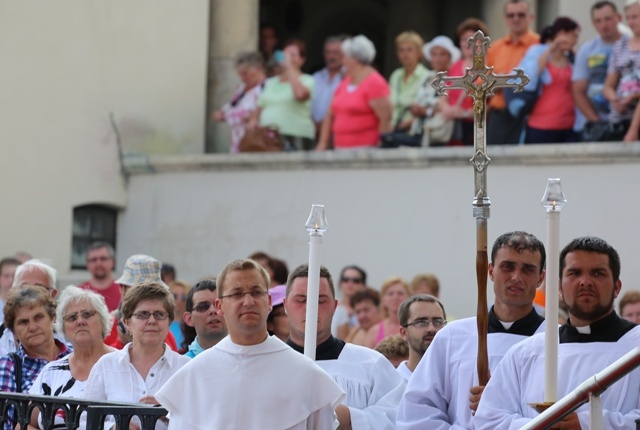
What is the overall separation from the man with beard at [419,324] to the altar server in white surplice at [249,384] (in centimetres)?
210

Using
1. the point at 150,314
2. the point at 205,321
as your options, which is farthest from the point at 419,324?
the point at 150,314

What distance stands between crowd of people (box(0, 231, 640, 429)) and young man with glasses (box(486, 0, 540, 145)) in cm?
539

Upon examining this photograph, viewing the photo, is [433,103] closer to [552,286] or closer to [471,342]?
[471,342]

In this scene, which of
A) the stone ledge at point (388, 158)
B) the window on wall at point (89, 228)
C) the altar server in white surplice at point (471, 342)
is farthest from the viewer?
the window on wall at point (89, 228)

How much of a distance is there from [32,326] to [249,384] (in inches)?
113

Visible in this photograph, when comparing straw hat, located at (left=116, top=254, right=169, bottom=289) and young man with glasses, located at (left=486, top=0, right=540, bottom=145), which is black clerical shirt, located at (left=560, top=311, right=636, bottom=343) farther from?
young man with glasses, located at (left=486, top=0, right=540, bottom=145)

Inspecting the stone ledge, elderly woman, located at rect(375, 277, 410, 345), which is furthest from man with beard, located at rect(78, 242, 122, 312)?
the stone ledge

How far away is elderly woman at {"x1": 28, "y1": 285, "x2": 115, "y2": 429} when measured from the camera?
7.60 metres

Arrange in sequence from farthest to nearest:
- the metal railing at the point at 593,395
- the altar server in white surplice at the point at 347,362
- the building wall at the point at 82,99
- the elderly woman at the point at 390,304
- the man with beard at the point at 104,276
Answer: the building wall at the point at 82,99, the man with beard at the point at 104,276, the elderly woman at the point at 390,304, the altar server in white surplice at the point at 347,362, the metal railing at the point at 593,395

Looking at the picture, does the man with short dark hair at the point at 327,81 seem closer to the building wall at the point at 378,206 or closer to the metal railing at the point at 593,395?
the building wall at the point at 378,206

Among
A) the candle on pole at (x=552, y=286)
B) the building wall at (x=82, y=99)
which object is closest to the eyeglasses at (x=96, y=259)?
the building wall at (x=82, y=99)

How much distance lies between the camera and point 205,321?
798 cm

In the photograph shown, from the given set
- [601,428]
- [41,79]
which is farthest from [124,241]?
[601,428]

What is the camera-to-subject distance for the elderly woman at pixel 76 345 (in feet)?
24.9
